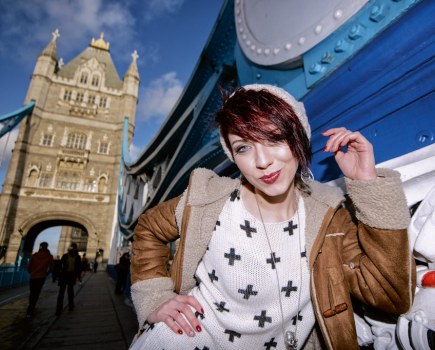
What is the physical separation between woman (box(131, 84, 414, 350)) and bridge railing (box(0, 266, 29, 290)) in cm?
973

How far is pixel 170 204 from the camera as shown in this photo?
3.60 feet

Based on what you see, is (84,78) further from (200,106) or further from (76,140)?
(200,106)

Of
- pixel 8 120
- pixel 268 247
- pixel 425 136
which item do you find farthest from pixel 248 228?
pixel 8 120

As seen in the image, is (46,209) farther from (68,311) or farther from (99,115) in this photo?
(68,311)

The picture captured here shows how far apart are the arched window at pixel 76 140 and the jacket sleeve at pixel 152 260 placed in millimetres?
30673

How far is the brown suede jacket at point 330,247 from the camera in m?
0.74

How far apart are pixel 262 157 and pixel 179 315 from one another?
0.64m

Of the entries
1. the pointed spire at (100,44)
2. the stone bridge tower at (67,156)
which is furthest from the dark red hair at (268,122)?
the pointed spire at (100,44)

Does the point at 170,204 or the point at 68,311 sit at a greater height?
the point at 170,204

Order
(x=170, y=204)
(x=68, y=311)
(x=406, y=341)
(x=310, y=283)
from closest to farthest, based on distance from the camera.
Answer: (x=406, y=341)
(x=310, y=283)
(x=170, y=204)
(x=68, y=311)

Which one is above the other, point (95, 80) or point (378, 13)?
point (95, 80)

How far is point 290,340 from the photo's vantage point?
930mm

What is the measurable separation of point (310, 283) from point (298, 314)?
167 millimetres

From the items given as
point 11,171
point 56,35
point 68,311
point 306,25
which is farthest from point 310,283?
point 56,35
